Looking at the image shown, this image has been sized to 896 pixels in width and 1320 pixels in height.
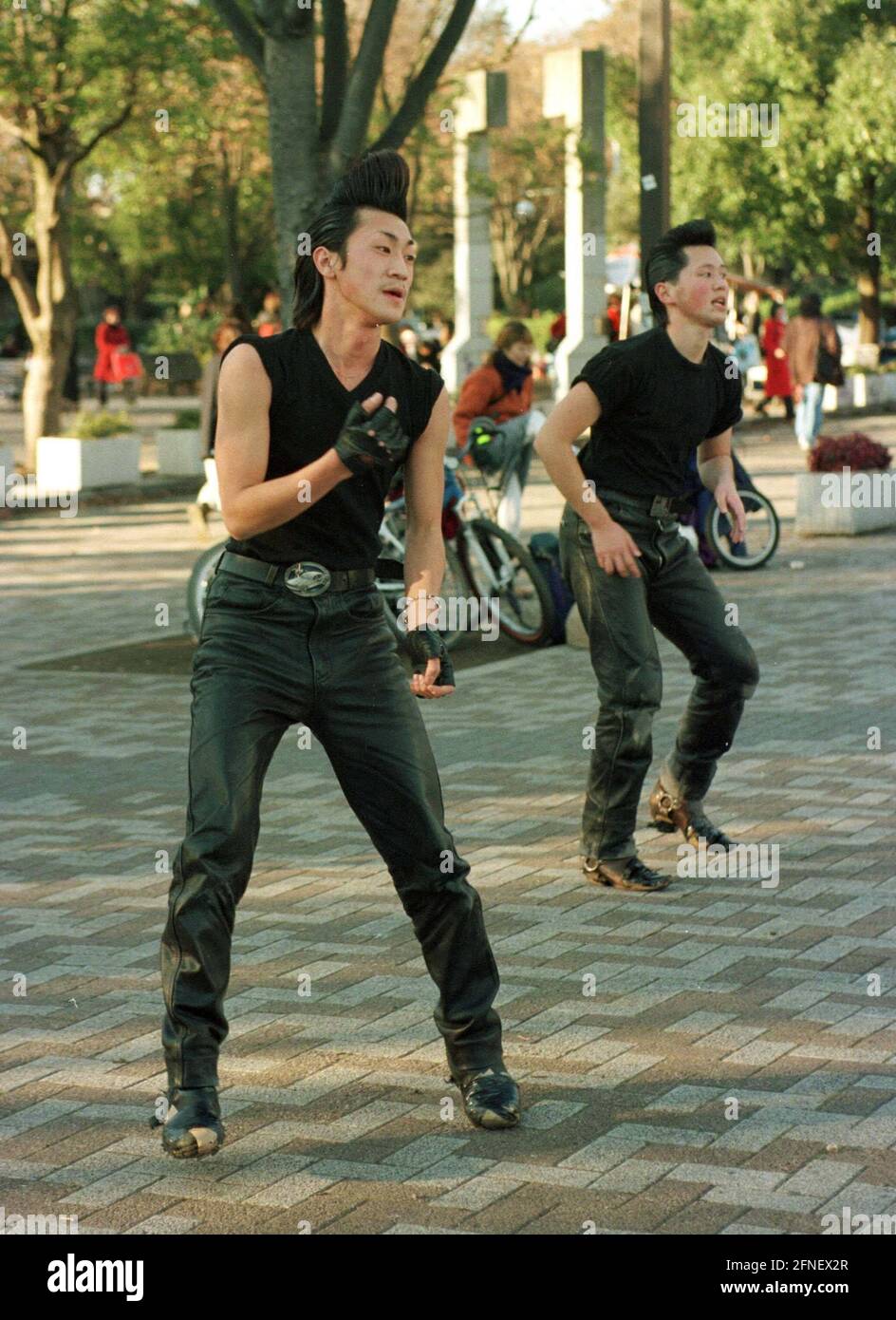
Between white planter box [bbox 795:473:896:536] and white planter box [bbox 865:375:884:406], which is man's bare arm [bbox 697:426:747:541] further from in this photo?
white planter box [bbox 865:375:884:406]

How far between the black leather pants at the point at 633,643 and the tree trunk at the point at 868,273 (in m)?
33.9

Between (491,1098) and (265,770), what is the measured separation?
0.85 meters

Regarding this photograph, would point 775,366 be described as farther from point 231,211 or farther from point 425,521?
point 425,521

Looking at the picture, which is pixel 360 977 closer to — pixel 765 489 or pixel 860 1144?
pixel 860 1144

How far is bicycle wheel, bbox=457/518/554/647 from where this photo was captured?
11.7m

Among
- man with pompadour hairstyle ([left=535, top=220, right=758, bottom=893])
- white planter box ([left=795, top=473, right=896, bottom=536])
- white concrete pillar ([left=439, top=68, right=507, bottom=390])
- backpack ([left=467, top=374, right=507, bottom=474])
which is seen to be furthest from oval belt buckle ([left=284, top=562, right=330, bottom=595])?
white concrete pillar ([left=439, top=68, right=507, bottom=390])

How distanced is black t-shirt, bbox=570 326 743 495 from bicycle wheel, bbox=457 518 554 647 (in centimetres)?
504

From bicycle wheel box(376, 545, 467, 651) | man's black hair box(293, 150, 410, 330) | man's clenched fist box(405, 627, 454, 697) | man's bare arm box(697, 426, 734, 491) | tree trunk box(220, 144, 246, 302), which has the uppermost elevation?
tree trunk box(220, 144, 246, 302)

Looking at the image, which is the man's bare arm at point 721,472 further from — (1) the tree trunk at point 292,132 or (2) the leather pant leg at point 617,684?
(1) the tree trunk at point 292,132

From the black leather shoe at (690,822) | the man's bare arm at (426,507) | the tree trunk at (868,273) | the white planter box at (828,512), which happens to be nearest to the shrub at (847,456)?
the white planter box at (828,512)

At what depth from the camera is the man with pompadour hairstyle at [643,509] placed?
637 cm

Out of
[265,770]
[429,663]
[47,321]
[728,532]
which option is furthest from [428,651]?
[47,321]

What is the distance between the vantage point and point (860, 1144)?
4340 mm

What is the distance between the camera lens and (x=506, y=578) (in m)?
11.8
